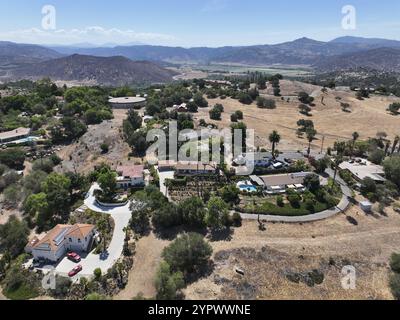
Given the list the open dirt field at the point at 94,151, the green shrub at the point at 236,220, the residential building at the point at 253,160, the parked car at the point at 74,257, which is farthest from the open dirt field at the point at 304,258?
the open dirt field at the point at 94,151

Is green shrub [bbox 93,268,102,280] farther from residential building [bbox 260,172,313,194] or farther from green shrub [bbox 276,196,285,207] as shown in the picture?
residential building [bbox 260,172,313,194]

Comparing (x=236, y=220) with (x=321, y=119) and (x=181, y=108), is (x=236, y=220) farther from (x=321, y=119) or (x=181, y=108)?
(x=321, y=119)

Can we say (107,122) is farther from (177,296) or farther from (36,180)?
(177,296)

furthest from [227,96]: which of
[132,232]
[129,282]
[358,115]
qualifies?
[129,282]

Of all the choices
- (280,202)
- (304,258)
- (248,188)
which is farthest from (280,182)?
(304,258)

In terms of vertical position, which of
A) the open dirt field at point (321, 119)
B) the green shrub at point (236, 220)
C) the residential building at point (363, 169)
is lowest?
the green shrub at point (236, 220)

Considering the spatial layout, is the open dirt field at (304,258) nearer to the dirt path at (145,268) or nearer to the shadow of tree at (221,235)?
the shadow of tree at (221,235)
